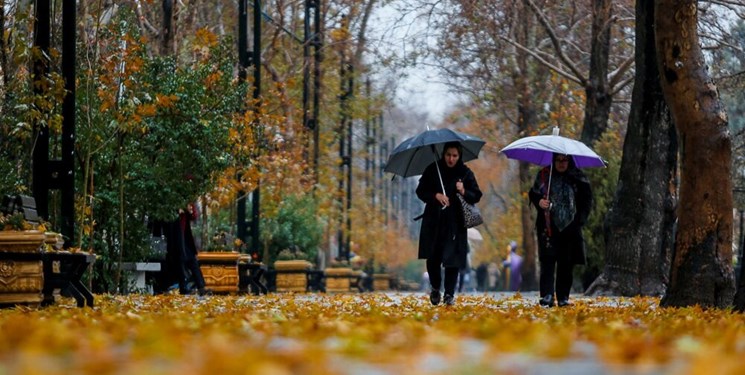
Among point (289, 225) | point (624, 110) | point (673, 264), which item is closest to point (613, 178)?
point (289, 225)

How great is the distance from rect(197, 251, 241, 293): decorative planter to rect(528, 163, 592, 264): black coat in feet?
30.1

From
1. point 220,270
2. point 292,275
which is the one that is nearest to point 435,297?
point 220,270

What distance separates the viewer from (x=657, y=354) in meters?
6.51

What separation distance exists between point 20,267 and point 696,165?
6676mm

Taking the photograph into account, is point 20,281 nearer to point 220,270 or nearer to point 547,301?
point 547,301

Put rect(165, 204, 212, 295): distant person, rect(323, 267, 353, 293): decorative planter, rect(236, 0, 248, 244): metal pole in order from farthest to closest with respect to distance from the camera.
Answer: rect(323, 267, 353, 293): decorative planter → rect(236, 0, 248, 244): metal pole → rect(165, 204, 212, 295): distant person

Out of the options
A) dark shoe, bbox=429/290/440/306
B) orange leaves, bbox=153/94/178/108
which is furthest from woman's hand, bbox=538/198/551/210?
orange leaves, bbox=153/94/178/108

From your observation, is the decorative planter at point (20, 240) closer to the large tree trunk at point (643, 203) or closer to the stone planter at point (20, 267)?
the stone planter at point (20, 267)

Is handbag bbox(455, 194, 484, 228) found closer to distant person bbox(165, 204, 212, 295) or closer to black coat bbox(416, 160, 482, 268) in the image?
black coat bbox(416, 160, 482, 268)

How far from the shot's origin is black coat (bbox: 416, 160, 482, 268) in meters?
17.2

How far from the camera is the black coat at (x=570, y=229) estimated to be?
58.3ft

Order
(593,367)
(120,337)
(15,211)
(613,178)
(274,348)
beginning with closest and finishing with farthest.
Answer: (593,367), (274,348), (120,337), (15,211), (613,178)

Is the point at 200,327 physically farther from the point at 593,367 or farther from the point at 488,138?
the point at 488,138

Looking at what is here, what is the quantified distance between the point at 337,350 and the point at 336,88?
4092 cm
